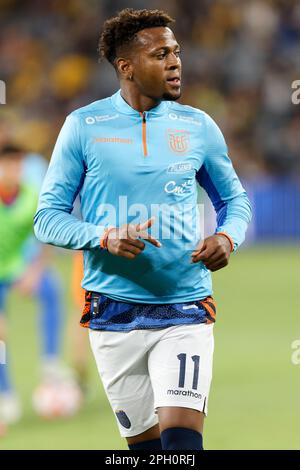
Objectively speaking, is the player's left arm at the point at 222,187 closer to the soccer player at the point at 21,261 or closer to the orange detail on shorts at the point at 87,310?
the orange detail on shorts at the point at 87,310

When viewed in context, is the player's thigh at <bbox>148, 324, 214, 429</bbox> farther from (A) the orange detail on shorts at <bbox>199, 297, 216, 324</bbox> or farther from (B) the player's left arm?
(B) the player's left arm

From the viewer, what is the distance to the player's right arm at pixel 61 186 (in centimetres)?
464

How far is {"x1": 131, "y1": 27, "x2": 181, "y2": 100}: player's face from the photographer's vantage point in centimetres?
471

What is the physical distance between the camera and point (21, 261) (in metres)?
8.28

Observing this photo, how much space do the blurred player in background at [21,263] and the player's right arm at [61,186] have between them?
11.1ft

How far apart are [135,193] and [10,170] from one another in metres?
3.76

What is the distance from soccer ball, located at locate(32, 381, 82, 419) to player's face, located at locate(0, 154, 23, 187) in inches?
59.5

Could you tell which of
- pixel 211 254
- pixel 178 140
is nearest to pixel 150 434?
pixel 211 254

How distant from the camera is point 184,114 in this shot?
4930 millimetres

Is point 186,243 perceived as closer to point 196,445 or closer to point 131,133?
point 131,133

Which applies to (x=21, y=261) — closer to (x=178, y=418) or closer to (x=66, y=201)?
(x=66, y=201)

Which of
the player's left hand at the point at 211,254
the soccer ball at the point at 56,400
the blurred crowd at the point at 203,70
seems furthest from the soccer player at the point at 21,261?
the blurred crowd at the point at 203,70
